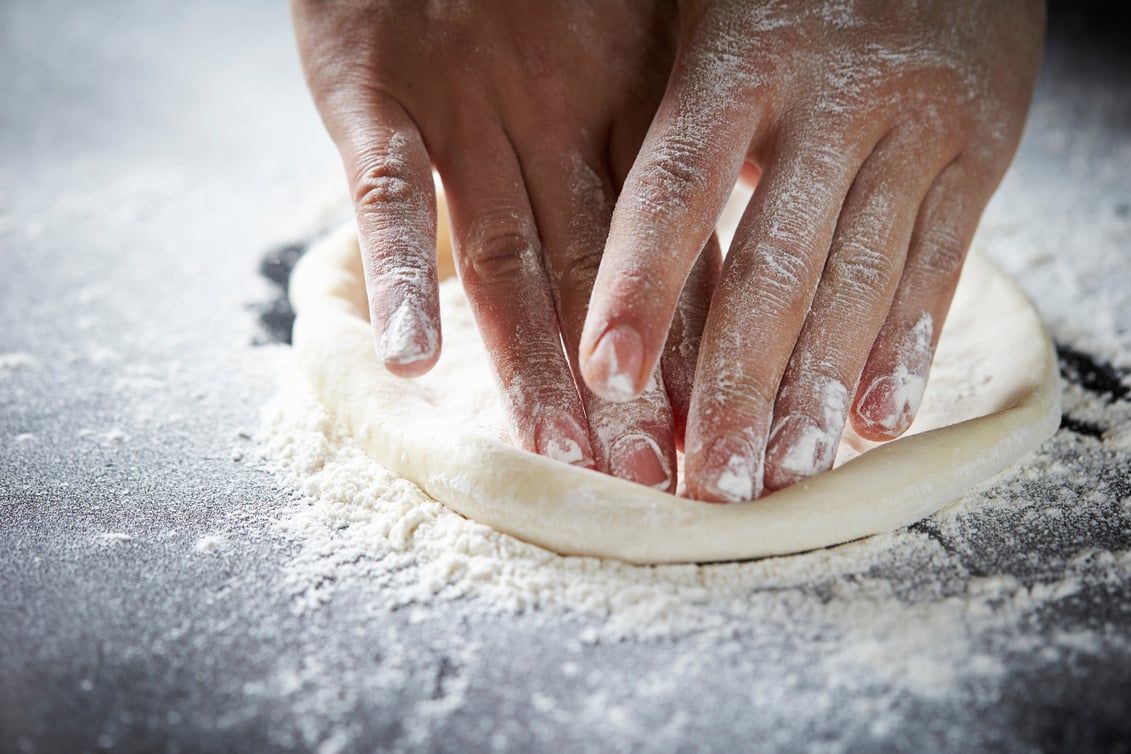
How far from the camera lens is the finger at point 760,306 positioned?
42.1 inches

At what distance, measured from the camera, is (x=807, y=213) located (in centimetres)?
123

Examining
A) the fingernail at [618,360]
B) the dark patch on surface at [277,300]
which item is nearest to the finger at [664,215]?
the fingernail at [618,360]

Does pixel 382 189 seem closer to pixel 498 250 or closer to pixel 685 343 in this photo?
pixel 498 250

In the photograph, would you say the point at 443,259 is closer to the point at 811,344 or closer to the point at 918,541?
the point at 811,344

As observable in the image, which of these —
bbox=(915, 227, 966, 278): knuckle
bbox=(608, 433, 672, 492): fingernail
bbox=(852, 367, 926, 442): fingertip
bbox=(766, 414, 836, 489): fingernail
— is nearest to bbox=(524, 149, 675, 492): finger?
bbox=(608, 433, 672, 492): fingernail

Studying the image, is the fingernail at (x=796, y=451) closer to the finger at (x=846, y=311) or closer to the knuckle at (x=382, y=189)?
the finger at (x=846, y=311)

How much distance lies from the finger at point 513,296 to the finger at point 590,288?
2cm

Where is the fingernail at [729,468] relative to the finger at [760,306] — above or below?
below

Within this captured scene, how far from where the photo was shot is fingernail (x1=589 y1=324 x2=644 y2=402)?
39.0 inches

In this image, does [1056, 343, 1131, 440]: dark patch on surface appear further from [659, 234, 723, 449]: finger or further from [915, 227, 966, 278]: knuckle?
[659, 234, 723, 449]: finger

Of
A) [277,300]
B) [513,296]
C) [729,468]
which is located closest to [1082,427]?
[729,468]

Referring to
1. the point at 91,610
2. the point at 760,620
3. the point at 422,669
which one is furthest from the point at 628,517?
the point at 91,610

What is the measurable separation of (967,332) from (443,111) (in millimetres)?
976

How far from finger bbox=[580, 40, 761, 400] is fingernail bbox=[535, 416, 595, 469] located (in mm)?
152
